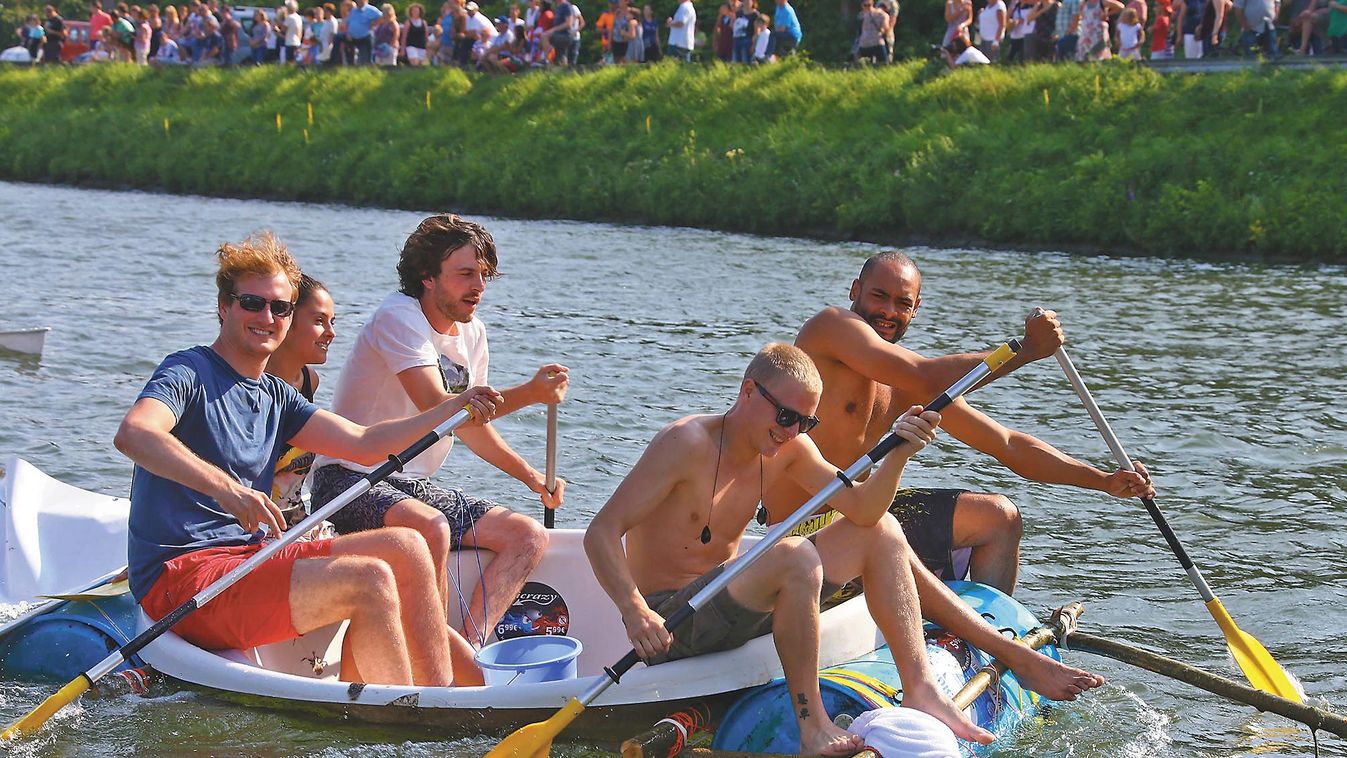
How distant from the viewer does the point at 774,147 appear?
74.6 feet

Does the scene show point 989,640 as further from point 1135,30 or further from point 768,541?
point 1135,30

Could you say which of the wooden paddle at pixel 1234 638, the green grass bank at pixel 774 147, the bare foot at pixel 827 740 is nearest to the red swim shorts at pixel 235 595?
the bare foot at pixel 827 740

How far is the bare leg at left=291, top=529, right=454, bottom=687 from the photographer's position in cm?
500

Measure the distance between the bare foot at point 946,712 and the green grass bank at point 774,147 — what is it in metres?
14.3

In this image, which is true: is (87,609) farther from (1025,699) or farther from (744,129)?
(744,129)

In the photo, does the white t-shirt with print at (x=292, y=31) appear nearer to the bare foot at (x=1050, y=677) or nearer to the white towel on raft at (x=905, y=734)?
the bare foot at (x=1050, y=677)

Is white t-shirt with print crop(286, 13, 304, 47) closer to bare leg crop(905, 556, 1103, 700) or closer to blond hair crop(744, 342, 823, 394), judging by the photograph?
bare leg crop(905, 556, 1103, 700)

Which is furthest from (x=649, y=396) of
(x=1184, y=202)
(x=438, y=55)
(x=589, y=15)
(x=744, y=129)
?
(x=589, y=15)

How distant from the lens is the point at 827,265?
18.8 m

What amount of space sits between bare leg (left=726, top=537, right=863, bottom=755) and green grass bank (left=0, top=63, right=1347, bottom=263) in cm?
1447

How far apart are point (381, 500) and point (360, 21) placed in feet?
84.8

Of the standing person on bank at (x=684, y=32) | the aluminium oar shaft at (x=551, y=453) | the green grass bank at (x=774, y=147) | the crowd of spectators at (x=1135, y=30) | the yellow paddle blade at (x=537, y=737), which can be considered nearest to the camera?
the yellow paddle blade at (x=537, y=737)

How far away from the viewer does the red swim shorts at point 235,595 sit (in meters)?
4.90

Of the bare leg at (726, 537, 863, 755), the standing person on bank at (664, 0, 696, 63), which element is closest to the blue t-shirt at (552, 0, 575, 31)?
the standing person on bank at (664, 0, 696, 63)
